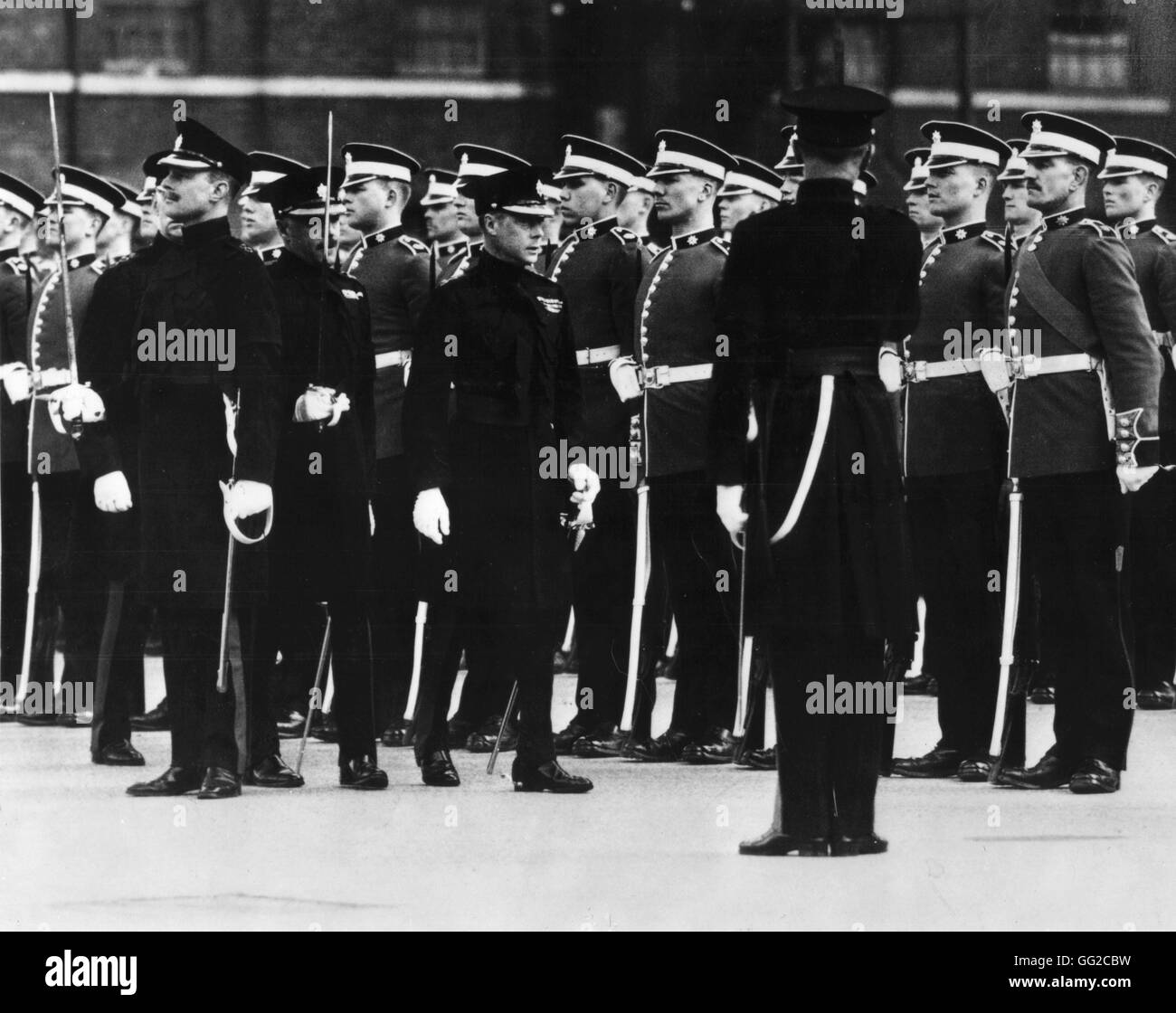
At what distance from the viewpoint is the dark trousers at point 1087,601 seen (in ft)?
31.7

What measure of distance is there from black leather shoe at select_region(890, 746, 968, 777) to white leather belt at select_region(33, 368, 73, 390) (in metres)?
4.29

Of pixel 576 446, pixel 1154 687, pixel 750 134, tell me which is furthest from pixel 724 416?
pixel 1154 687

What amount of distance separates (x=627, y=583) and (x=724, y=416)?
2753 mm

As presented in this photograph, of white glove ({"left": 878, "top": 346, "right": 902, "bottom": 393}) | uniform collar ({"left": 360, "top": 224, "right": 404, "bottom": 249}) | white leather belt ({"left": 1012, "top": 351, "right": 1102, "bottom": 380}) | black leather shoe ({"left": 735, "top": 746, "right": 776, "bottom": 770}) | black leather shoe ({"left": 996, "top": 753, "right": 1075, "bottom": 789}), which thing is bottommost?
black leather shoe ({"left": 735, "top": 746, "right": 776, "bottom": 770})

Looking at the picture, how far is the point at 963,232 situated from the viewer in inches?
406

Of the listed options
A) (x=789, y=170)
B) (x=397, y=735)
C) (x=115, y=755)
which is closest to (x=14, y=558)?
(x=115, y=755)

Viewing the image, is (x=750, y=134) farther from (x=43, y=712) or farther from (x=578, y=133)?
(x=43, y=712)

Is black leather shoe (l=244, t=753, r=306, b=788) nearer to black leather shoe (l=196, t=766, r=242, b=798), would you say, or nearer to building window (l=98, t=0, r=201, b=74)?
black leather shoe (l=196, t=766, r=242, b=798)

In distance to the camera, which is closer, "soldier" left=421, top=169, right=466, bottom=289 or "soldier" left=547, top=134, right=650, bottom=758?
"soldier" left=547, top=134, right=650, bottom=758

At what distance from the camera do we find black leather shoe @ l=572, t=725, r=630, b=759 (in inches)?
423

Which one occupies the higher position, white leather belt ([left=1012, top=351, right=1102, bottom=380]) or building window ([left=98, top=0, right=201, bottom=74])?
building window ([left=98, top=0, right=201, bottom=74])

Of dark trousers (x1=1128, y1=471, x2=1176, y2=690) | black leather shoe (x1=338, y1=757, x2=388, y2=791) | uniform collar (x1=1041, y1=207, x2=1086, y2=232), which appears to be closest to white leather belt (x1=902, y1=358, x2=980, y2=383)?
uniform collar (x1=1041, y1=207, x2=1086, y2=232)

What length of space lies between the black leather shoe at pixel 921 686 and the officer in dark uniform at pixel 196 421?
13.7ft

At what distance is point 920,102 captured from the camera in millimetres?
9961
